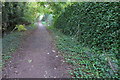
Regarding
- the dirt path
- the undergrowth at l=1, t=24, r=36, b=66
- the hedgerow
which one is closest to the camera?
the dirt path

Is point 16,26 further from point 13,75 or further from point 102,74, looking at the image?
point 102,74

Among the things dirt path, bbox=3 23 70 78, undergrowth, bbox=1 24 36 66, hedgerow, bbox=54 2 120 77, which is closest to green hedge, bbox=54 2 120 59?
hedgerow, bbox=54 2 120 77

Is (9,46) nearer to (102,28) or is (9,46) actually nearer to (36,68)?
(36,68)

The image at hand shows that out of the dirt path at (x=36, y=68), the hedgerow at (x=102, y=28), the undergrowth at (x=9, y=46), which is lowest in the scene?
the undergrowth at (x=9, y=46)

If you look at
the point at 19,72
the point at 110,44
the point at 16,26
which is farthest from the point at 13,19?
the point at 110,44

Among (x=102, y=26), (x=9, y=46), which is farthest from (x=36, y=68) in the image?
(x=102, y=26)

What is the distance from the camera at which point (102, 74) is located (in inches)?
97.5

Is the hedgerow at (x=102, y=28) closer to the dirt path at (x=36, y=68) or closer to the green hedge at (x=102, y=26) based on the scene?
the green hedge at (x=102, y=26)

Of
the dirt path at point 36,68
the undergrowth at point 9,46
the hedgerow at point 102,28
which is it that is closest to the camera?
the dirt path at point 36,68

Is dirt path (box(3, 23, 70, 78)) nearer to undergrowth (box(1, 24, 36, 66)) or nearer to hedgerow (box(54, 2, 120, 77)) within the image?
undergrowth (box(1, 24, 36, 66))

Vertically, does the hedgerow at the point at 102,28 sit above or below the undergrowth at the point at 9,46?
above

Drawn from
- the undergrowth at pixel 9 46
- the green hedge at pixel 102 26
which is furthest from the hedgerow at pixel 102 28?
the undergrowth at pixel 9 46

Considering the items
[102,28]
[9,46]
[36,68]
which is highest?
[102,28]

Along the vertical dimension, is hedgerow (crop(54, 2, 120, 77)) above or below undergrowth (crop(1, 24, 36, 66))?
above
